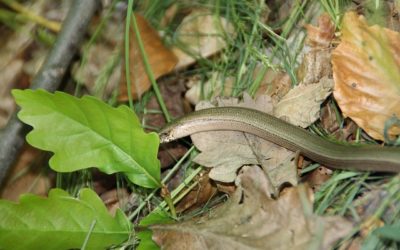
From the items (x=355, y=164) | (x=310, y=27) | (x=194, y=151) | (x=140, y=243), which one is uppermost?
(x=310, y=27)

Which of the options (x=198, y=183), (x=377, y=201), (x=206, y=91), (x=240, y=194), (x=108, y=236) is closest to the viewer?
(x=377, y=201)

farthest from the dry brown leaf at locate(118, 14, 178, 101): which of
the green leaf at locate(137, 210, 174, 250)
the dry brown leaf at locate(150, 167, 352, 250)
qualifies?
the dry brown leaf at locate(150, 167, 352, 250)

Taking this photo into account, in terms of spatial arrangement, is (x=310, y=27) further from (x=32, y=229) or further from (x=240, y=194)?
(x=32, y=229)

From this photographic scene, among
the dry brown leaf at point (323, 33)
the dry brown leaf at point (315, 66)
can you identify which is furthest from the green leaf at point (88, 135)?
the dry brown leaf at point (323, 33)

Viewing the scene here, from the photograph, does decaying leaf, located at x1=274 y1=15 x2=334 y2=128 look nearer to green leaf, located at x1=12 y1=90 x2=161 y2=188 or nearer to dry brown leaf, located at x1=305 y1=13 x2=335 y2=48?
dry brown leaf, located at x1=305 y1=13 x2=335 y2=48

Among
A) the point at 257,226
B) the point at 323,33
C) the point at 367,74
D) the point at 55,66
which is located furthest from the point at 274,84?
the point at 55,66

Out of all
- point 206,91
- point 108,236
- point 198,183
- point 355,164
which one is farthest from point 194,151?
point 355,164
